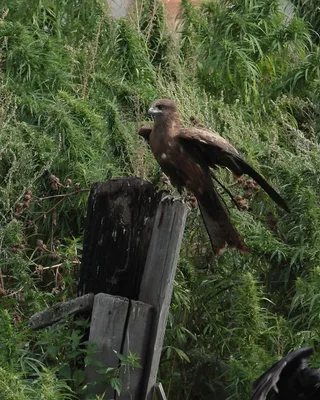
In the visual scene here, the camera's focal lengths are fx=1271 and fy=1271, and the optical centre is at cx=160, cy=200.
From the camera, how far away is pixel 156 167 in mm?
8141

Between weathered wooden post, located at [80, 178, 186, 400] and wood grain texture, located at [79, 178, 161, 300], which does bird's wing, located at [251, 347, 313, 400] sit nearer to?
weathered wooden post, located at [80, 178, 186, 400]

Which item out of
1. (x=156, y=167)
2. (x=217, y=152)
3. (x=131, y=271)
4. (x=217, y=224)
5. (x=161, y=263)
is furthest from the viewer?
(x=156, y=167)

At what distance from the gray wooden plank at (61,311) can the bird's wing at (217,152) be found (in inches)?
43.3

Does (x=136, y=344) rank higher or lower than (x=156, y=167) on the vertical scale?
lower

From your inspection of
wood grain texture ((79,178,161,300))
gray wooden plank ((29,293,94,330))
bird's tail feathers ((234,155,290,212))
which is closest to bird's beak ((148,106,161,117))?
bird's tail feathers ((234,155,290,212))

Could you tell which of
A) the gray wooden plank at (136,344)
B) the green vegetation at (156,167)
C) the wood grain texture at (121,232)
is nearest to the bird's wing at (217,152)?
the green vegetation at (156,167)

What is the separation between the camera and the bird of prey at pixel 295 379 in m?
5.52

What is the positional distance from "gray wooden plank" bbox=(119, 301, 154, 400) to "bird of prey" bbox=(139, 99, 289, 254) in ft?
3.28

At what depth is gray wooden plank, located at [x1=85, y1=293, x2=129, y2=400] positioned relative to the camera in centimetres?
598

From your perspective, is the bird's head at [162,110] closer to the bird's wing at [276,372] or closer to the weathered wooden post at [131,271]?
the weathered wooden post at [131,271]

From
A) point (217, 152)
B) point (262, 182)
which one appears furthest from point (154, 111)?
point (262, 182)

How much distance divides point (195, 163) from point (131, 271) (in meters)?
1.08

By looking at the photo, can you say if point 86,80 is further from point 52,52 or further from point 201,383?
point 201,383

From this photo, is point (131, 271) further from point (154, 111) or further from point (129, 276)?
point (154, 111)
